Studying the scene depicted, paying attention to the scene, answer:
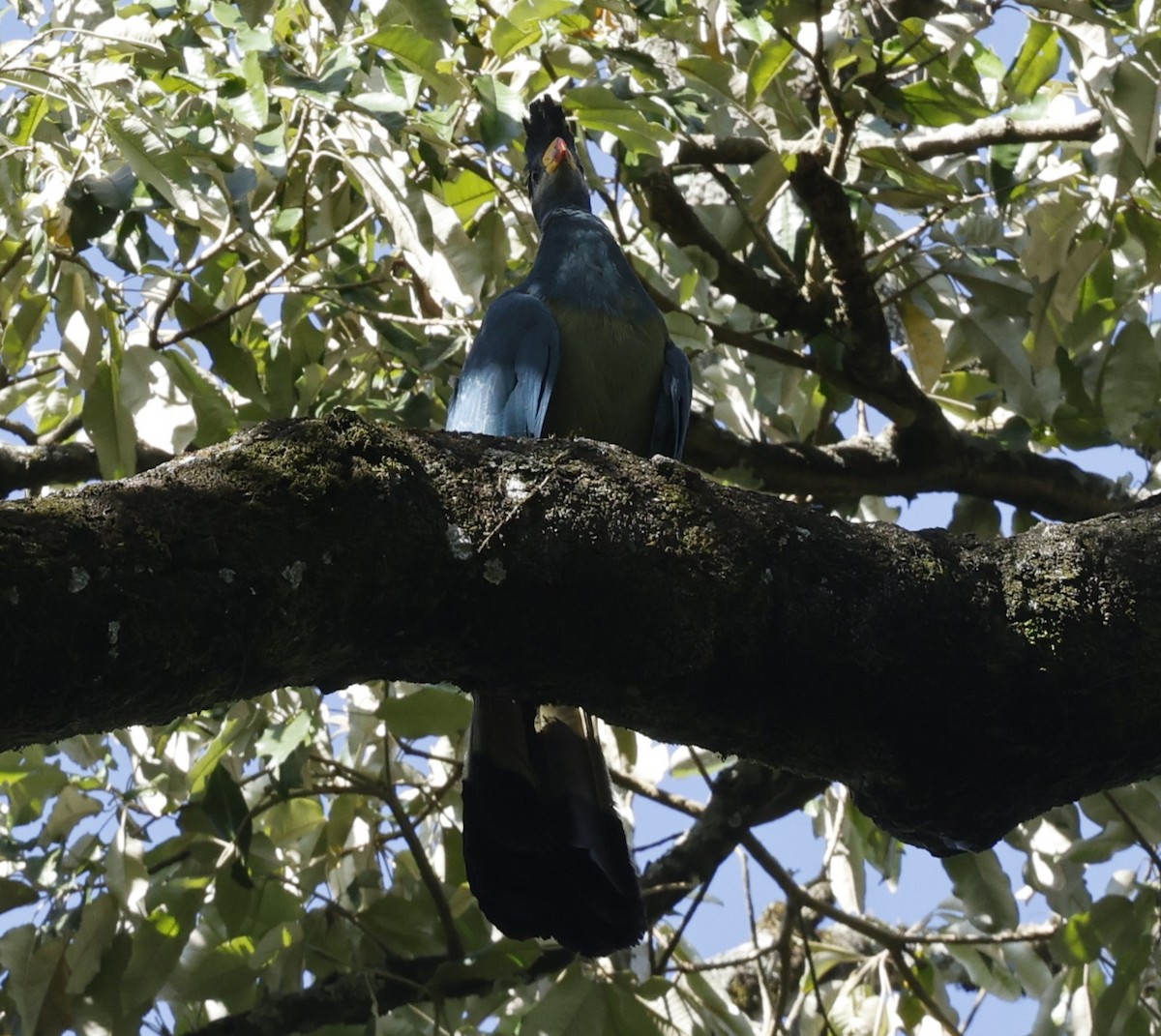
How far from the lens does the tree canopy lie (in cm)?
146

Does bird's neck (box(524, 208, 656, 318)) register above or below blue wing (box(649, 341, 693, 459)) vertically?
above

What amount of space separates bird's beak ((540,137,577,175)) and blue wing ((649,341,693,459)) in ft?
2.75

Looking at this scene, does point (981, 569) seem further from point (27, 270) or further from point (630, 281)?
point (27, 270)

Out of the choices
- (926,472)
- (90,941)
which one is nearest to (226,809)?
(90,941)

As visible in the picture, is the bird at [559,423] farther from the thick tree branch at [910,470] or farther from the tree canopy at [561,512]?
the thick tree branch at [910,470]

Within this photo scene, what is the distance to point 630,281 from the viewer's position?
3176 millimetres

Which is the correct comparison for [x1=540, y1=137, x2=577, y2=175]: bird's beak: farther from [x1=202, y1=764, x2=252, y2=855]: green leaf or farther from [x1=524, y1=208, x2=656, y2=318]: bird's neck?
[x1=202, y1=764, x2=252, y2=855]: green leaf

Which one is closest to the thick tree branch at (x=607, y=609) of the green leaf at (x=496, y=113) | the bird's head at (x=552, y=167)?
the green leaf at (x=496, y=113)

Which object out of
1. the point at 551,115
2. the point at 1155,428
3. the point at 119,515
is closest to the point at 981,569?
→ the point at 119,515

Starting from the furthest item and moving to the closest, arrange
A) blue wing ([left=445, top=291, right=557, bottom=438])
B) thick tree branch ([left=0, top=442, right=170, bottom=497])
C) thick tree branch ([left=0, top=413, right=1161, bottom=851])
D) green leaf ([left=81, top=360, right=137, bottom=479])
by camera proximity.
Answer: thick tree branch ([left=0, top=442, right=170, bottom=497]) → blue wing ([left=445, top=291, right=557, bottom=438]) → green leaf ([left=81, top=360, right=137, bottom=479]) → thick tree branch ([left=0, top=413, right=1161, bottom=851])

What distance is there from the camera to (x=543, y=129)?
3682 millimetres

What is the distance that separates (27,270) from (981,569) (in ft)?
7.07

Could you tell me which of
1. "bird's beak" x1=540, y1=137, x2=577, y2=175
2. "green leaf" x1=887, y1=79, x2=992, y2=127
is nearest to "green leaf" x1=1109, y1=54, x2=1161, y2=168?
"green leaf" x1=887, y1=79, x2=992, y2=127

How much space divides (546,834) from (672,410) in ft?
4.33
